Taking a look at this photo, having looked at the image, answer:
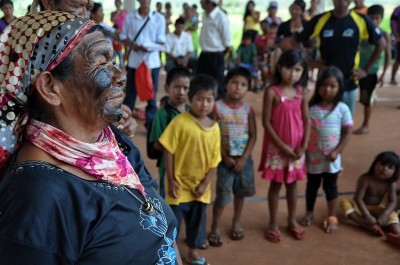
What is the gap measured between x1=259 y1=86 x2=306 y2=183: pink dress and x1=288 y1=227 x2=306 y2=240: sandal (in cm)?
41

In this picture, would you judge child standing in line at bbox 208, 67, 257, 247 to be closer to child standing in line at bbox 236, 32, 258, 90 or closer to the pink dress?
the pink dress

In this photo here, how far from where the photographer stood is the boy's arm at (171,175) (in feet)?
8.66

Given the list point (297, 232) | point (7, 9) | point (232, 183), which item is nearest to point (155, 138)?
point (232, 183)

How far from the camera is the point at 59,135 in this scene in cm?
108

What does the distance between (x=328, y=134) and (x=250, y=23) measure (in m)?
7.06

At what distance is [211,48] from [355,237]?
406 centimetres

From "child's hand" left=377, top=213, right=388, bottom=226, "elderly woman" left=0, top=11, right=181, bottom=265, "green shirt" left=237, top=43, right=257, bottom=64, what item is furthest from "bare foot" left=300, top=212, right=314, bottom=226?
"green shirt" left=237, top=43, right=257, bottom=64

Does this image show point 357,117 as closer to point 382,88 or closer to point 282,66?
point 382,88

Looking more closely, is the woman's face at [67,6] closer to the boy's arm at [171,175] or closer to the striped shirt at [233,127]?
the boy's arm at [171,175]

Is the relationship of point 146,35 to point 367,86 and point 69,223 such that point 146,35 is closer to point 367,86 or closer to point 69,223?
point 367,86

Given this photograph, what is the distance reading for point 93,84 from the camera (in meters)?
1.11

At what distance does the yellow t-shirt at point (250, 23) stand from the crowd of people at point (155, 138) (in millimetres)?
3205

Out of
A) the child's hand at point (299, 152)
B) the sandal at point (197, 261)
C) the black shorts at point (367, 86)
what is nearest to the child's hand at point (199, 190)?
the sandal at point (197, 261)

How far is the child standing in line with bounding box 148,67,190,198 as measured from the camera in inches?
113
